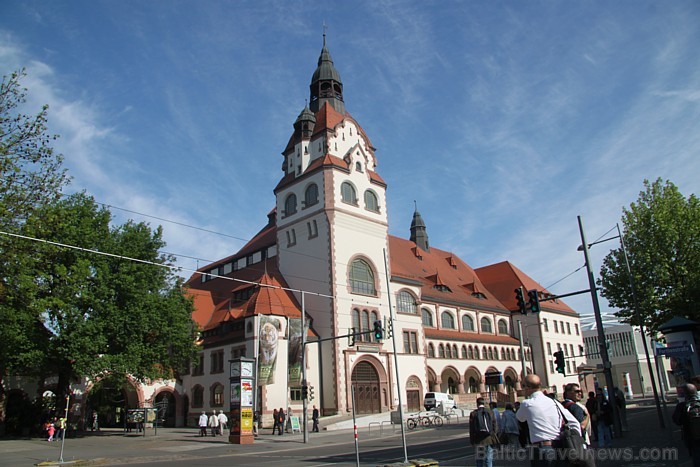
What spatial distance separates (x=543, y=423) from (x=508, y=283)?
6435 centimetres

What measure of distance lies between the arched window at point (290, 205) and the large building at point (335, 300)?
0.14 meters

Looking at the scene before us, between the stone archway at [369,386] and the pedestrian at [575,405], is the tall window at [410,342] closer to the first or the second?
the stone archway at [369,386]

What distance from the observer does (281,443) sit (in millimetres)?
27234

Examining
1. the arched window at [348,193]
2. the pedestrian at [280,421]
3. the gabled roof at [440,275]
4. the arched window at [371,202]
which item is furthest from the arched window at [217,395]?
the arched window at [371,202]

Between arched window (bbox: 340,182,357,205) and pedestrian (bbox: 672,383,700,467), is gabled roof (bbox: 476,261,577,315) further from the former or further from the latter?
pedestrian (bbox: 672,383,700,467)

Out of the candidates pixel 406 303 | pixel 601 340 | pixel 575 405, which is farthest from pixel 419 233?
pixel 575 405

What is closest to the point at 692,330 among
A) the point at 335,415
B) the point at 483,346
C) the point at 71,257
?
the point at 335,415

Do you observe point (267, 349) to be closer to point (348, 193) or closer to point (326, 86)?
point (348, 193)

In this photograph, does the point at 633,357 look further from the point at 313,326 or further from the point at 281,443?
the point at 281,443

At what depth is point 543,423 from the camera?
6551mm

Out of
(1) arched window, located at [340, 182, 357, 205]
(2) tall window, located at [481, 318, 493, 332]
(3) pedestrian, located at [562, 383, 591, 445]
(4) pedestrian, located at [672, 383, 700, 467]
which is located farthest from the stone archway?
(4) pedestrian, located at [672, 383, 700, 467]

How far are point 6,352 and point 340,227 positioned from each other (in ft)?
78.4

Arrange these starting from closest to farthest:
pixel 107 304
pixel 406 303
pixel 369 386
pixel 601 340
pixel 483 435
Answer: pixel 483 435, pixel 601 340, pixel 107 304, pixel 369 386, pixel 406 303

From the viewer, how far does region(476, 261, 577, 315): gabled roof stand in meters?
67.1
